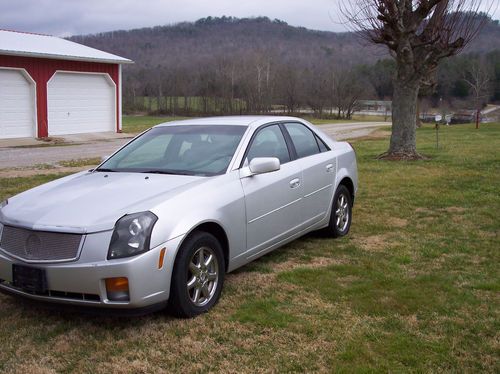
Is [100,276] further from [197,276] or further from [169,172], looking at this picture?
[169,172]

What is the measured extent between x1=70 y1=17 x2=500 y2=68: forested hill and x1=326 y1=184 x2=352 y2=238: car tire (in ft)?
210

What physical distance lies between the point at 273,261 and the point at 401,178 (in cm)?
624

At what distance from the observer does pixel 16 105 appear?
2248cm

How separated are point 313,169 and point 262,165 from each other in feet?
3.92

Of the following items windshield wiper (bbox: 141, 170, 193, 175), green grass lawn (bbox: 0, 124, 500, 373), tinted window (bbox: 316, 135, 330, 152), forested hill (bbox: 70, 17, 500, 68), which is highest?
forested hill (bbox: 70, 17, 500, 68)

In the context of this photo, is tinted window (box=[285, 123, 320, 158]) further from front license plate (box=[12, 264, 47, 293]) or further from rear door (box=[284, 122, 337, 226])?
front license plate (box=[12, 264, 47, 293])

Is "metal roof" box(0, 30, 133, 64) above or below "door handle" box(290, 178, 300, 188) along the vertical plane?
above

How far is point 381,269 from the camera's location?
535cm

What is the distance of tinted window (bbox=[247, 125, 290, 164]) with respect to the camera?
519 cm

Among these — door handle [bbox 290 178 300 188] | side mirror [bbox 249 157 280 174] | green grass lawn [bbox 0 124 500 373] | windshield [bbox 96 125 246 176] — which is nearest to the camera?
green grass lawn [bbox 0 124 500 373]

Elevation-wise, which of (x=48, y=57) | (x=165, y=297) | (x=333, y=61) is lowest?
(x=165, y=297)

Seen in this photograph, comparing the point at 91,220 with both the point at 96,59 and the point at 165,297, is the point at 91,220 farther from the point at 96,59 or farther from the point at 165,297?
the point at 96,59

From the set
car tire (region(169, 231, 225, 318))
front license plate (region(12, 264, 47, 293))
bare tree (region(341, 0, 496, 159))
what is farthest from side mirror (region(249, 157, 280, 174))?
bare tree (region(341, 0, 496, 159))

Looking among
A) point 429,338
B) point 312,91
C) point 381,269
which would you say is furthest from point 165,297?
point 312,91
